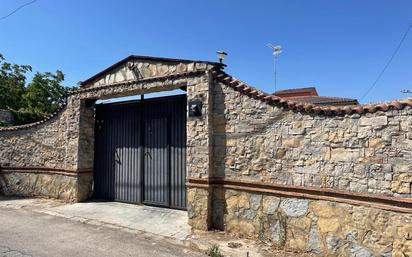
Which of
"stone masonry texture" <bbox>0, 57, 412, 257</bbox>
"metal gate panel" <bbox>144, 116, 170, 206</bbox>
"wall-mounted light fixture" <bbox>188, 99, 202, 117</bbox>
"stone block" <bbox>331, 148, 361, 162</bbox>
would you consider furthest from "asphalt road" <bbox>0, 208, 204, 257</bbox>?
"stone block" <bbox>331, 148, 361, 162</bbox>

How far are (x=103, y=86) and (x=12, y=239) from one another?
14.3 feet

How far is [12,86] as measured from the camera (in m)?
21.4

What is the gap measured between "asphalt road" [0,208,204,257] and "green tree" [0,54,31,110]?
1610 centimetres

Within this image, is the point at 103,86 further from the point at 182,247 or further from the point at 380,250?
the point at 380,250

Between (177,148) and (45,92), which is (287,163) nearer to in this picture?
(177,148)

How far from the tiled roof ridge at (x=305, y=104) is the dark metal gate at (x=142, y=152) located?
5.46ft

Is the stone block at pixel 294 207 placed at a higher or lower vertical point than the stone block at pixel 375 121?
lower

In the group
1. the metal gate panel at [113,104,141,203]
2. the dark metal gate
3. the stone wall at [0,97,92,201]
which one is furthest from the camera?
the stone wall at [0,97,92,201]

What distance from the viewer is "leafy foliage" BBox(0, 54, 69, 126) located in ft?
68.2

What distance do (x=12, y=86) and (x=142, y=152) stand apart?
1791 cm

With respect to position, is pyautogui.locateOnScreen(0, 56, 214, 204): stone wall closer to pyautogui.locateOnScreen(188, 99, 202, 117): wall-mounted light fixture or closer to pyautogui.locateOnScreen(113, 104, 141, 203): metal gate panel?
pyautogui.locateOnScreen(188, 99, 202, 117): wall-mounted light fixture

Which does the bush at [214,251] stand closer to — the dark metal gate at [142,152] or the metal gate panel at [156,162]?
the dark metal gate at [142,152]

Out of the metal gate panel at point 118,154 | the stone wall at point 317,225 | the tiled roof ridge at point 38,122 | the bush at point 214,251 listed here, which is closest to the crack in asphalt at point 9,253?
the bush at point 214,251

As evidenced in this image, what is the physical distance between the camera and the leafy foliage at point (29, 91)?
20781mm
